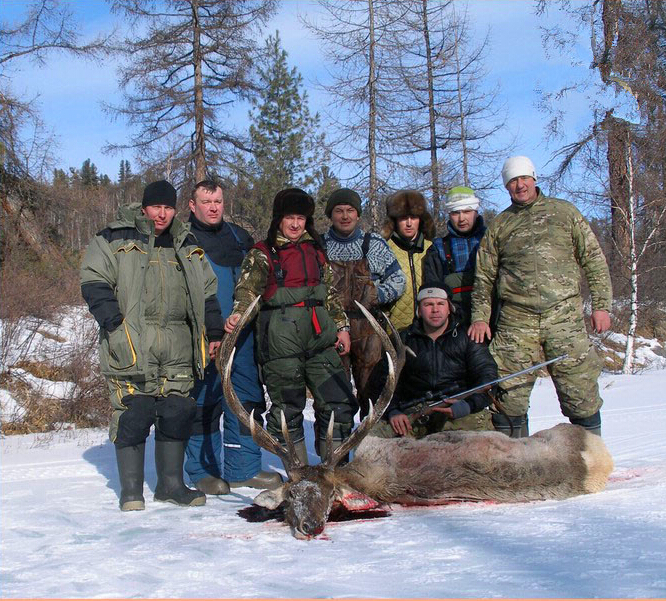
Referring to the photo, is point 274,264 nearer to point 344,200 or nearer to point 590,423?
point 344,200

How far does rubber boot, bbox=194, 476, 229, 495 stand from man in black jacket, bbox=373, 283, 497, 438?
1317 millimetres

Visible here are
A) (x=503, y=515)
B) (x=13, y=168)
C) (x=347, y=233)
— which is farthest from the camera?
(x=13, y=168)

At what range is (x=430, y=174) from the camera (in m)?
18.5

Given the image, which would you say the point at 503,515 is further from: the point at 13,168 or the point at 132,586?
the point at 13,168

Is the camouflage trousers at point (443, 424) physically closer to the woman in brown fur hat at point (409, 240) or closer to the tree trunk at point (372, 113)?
the woman in brown fur hat at point (409, 240)

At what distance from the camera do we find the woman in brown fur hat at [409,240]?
20.3 feet

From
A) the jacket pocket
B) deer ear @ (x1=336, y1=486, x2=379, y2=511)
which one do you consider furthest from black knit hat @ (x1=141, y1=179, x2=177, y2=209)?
deer ear @ (x1=336, y1=486, x2=379, y2=511)

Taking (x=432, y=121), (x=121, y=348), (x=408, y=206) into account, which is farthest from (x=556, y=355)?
(x=432, y=121)

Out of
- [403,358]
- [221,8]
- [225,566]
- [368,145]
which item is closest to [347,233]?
[403,358]

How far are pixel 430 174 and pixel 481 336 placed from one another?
13.5m

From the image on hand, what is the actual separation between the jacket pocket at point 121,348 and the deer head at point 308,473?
0.63 meters

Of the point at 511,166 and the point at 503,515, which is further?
the point at 511,166

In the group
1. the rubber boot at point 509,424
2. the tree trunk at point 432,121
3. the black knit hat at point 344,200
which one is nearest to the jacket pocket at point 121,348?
the black knit hat at point 344,200

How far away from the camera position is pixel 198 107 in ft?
52.9
